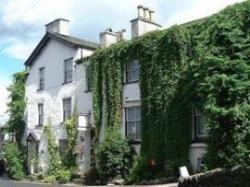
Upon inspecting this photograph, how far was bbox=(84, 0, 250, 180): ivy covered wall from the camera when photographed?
22.3m

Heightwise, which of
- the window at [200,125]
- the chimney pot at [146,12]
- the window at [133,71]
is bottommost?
the window at [200,125]

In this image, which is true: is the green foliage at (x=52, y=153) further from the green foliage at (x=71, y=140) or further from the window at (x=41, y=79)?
the window at (x=41, y=79)

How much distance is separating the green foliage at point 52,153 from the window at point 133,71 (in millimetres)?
7492

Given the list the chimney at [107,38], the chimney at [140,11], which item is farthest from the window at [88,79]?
the chimney at [140,11]

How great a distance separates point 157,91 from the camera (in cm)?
2648

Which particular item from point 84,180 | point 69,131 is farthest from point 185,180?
point 69,131

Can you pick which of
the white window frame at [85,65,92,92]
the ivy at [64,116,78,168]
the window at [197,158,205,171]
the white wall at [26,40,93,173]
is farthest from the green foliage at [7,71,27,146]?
the window at [197,158,205,171]

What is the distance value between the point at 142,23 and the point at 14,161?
42.2 ft

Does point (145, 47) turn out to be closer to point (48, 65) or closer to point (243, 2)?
point (243, 2)

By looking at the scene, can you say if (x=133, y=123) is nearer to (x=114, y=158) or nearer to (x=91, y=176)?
(x=114, y=158)

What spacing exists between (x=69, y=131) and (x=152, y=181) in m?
8.48

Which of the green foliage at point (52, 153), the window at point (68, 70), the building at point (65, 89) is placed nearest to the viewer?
the building at point (65, 89)

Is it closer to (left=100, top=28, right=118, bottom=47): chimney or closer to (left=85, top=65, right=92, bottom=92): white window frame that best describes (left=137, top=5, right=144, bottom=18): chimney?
(left=100, top=28, right=118, bottom=47): chimney

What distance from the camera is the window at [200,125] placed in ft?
81.3
